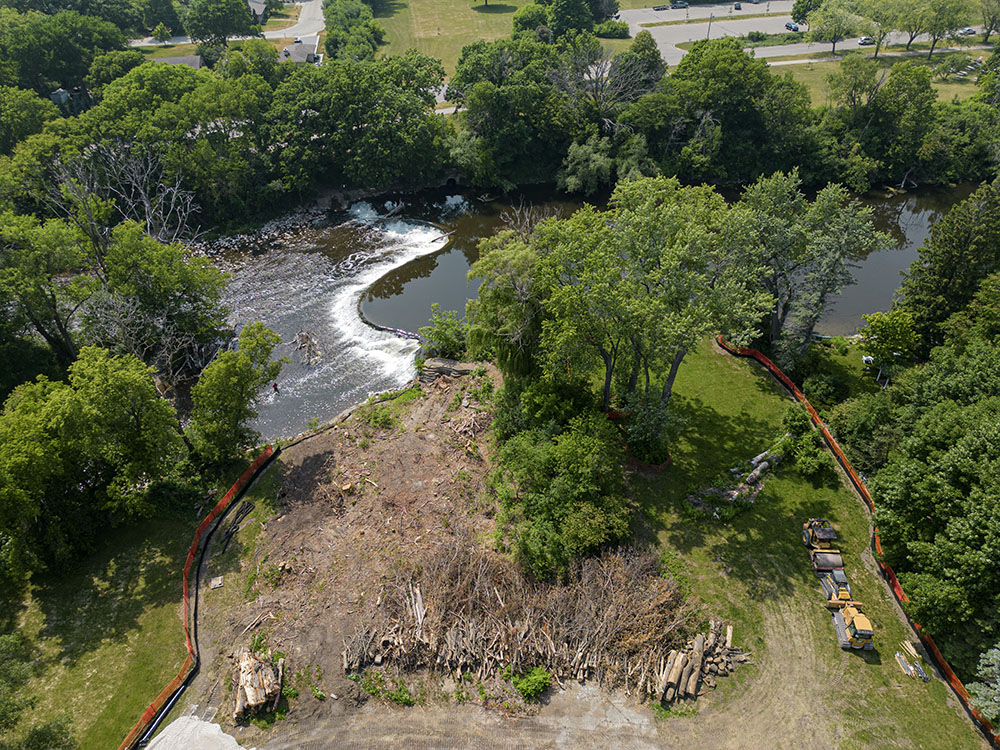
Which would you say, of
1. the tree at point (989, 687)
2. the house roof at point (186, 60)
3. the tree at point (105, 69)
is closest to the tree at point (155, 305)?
the tree at point (105, 69)

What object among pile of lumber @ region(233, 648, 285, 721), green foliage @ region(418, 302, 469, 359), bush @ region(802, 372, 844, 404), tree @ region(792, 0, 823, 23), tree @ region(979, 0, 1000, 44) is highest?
tree @ region(792, 0, 823, 23)

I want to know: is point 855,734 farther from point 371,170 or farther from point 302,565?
point 371,170

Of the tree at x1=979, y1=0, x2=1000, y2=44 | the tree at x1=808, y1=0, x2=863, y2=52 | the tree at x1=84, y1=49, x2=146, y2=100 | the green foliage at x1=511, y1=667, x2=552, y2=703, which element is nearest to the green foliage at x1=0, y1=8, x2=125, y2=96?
the tree at x1=84, y1=49, x2=146, y2=100

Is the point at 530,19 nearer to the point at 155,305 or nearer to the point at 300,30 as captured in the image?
the point at 300,30

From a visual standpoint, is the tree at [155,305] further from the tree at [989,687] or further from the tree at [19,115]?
the tree at [989,687]

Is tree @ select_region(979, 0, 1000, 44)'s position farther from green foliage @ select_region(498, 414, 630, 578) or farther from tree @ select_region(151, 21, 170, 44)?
tree @ select_region(151, 21, 170, 44)

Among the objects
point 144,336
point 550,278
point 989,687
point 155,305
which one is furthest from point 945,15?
point 144,336
